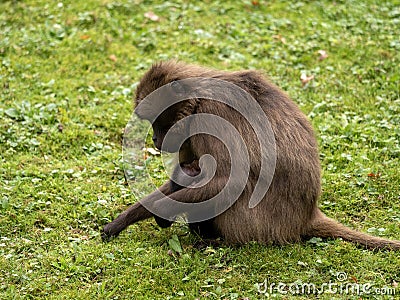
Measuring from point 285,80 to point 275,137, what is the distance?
3398 mm

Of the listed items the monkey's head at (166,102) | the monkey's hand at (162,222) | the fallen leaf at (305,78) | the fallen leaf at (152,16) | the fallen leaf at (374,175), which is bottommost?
the monkey's hand at (162,222)

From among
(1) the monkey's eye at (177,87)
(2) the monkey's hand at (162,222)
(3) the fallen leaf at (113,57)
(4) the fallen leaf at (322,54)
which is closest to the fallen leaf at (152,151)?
(2) the monkey's hand at (162,222)

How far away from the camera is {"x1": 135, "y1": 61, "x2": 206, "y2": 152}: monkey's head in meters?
5.89

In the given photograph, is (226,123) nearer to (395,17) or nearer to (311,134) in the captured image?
(311,134)

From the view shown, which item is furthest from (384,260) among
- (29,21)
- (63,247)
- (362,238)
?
(29,21)

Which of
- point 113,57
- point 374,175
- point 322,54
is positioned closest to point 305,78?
point 322,54

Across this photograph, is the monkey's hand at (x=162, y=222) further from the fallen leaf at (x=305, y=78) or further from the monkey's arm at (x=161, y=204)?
the fallen leaf at (x=305, y=78)

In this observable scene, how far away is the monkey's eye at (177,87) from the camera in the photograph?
5.88 metres

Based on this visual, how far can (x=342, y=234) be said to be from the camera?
5.96 metres

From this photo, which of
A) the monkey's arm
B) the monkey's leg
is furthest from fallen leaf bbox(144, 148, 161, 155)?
the monkey's leg

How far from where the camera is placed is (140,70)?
9242 millimetres

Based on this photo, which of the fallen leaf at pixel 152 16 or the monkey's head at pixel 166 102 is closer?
the monkey's head at pixel 166 102

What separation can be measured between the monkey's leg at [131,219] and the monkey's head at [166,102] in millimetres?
479

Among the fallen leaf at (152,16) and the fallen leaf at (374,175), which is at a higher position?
the fallen leaf at (152,16)
